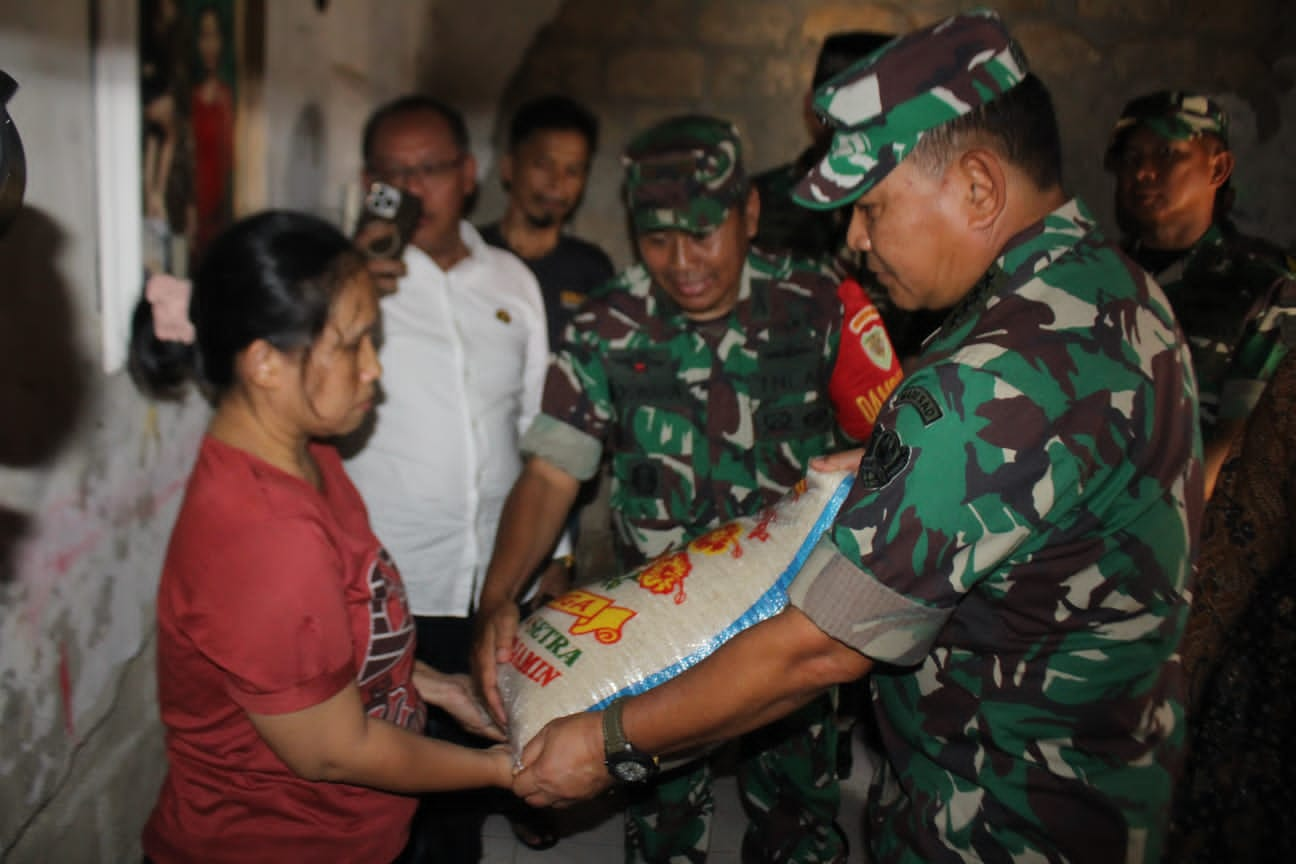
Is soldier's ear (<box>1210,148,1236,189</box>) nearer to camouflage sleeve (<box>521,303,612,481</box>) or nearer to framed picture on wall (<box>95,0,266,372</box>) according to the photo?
camouflage sleeve (<box>521,303,612,481</box>)

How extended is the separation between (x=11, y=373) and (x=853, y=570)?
1375 mm

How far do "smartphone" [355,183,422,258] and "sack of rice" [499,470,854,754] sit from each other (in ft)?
3.97

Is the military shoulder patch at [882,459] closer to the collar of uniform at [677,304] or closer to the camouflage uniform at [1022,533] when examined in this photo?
the camouflage uniform at [1022,533]

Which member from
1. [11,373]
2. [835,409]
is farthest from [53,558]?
[835,409]

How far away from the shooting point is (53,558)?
1.68 metres

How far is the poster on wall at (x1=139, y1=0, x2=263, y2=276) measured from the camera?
194 centimetres

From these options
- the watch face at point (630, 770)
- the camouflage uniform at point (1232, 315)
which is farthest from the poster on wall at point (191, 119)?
the camouflage uniform at point (1232, 315)

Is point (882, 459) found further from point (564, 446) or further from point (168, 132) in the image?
point (168, 132)

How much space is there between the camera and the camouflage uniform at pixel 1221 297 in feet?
8.93

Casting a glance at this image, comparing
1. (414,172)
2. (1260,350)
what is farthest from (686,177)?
(1260,350)

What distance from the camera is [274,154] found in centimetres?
277

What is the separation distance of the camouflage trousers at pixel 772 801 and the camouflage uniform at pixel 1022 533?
956mm

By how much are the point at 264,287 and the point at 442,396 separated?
110cm

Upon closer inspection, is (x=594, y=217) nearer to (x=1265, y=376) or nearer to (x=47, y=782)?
(x=1265, y=376)
